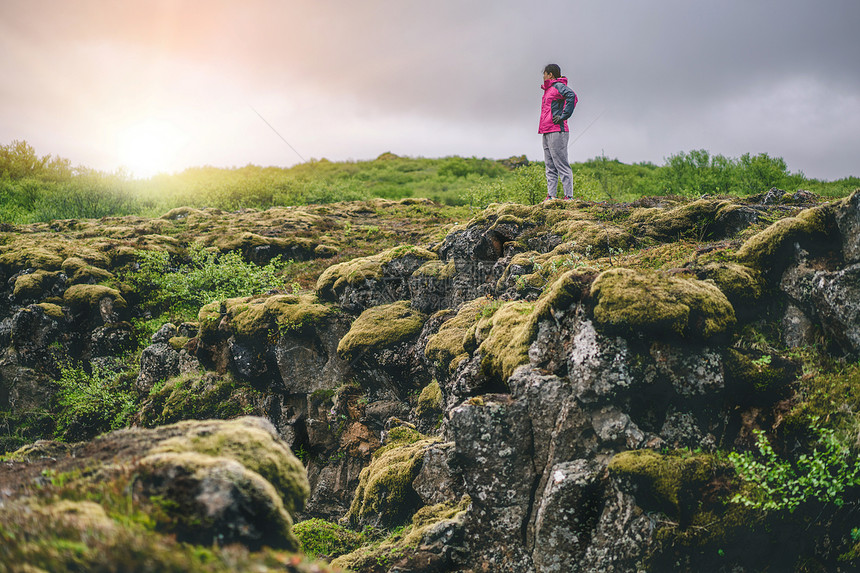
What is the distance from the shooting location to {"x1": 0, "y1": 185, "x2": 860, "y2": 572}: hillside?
4359 mm

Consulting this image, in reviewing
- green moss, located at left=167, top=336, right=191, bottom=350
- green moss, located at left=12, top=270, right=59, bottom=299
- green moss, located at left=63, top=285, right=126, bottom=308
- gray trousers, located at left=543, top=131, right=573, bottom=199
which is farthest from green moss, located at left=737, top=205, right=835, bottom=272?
green moss, located at left=12, top=270, right=59, bottom=299

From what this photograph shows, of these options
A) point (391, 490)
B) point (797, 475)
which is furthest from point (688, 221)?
point (391, 490)

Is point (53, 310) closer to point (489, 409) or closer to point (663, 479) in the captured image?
point (489, 409)

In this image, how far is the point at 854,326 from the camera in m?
7.04

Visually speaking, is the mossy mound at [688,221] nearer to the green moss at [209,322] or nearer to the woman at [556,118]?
the woman at [556,118]

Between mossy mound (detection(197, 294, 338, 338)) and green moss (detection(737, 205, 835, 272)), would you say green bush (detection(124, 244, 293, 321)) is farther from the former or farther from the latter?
green moss (detection(737, 205, 835, 272))

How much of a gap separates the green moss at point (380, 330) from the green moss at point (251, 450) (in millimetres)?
7395

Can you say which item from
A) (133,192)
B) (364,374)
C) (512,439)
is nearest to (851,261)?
(512,439)

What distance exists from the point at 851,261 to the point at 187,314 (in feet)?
61.1

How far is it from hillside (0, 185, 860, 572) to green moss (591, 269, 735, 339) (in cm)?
4

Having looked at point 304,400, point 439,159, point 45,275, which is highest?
point 439,159

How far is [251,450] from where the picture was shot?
5.01 meters

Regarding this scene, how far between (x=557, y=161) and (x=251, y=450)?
1401 centimetres

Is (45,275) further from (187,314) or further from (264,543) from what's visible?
(264,543)
